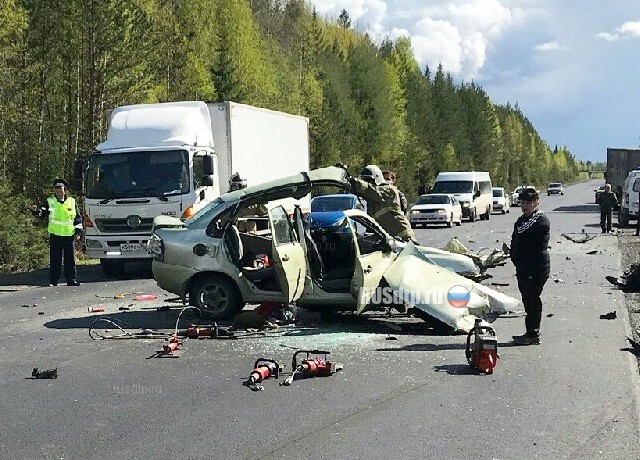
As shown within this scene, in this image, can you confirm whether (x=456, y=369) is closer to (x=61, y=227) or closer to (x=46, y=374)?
(x=46, y=374)

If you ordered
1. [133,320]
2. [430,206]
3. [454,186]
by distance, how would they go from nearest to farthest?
1. [133,320]
2. [430,206]
3. [454,186]

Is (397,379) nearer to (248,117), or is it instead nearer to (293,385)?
(293,385)

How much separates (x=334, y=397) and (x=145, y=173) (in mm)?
10467

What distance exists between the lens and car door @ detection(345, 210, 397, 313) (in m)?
9.88

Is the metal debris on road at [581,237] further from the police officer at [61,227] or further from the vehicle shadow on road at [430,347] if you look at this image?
the vehicle shadow on road at [430,347]

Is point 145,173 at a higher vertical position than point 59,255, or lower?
higher

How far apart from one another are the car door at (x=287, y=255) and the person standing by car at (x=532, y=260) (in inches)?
102

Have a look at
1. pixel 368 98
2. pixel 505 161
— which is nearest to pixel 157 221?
pixel 368 98

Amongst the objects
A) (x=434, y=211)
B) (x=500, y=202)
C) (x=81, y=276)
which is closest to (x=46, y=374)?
(x=81, y=276)

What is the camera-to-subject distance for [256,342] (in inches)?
371

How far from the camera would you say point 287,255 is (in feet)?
32.8

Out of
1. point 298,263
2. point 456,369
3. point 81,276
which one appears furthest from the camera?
point 81,276

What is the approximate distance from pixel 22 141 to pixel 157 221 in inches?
580

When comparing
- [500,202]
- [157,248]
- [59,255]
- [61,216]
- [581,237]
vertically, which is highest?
[500,202]
